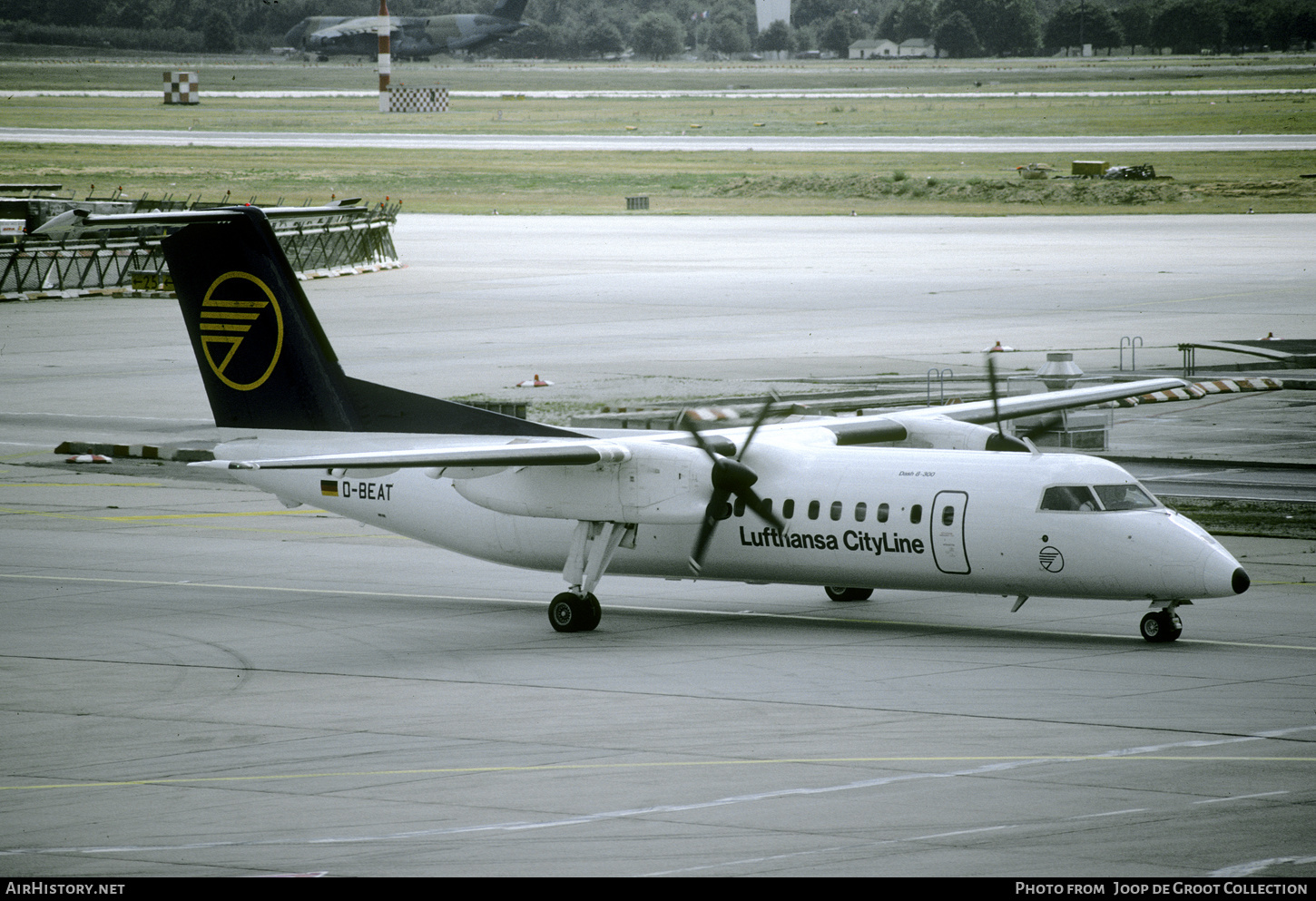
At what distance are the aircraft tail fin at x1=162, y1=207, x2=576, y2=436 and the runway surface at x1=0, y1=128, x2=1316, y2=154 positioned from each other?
10470 centimetres

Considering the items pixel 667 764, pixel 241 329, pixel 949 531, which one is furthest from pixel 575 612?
pixel 241 329

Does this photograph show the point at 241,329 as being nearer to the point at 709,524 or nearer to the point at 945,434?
the point at 709,524

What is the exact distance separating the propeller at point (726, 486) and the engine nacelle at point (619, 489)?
0.18 meters

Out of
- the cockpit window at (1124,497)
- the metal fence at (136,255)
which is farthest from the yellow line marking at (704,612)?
the metal fence at (136,255)

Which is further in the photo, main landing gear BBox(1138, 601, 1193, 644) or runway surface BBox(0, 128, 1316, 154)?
runway surface BBox(0, 128, 1316, 154)

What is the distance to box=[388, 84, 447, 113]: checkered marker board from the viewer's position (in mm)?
176625

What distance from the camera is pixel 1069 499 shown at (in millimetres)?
22281

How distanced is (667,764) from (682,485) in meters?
7.25

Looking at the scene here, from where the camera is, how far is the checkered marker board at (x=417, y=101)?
177 meters

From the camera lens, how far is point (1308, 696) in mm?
19250

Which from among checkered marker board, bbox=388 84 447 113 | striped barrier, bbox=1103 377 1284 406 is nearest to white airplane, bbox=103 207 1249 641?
striped barrier, bbox=1103 377 1284 406

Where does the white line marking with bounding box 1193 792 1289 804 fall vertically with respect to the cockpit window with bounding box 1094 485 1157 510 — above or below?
below

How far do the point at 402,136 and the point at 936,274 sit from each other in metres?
87.1

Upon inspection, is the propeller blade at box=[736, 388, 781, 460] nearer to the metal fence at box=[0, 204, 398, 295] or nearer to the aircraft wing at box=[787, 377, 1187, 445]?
the aircraft wing at box=[787, 377, 1187, 445]
